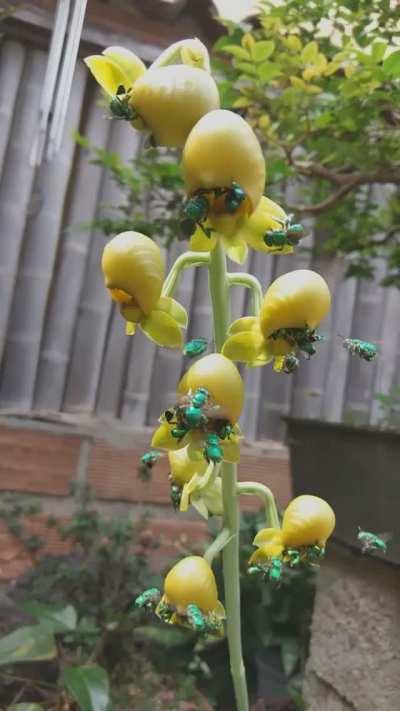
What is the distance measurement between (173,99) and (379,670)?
54 centimetres

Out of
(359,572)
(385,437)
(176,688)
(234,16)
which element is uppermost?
(234,16)

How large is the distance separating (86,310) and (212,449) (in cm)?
80

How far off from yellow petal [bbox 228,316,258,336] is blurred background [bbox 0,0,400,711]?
276mm

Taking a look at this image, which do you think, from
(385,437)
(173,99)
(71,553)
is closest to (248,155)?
(173,99)

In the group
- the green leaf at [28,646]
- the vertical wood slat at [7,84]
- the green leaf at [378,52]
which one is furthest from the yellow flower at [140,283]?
the vertical wood slat at [7,84]

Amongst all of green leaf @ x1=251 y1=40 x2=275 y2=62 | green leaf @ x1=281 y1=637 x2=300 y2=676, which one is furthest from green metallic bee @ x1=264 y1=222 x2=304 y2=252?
green leaf @ x1=281 y1=637 x2=300 y2=676

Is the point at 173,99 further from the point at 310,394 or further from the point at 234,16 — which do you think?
the point at 310,394

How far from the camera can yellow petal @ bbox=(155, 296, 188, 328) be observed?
1.00 feet

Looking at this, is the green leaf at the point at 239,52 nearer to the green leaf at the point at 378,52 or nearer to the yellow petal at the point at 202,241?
the green leaf at the point at 378,52

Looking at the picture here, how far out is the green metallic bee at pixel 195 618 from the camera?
27 centimetres

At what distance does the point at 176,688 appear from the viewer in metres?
0.74

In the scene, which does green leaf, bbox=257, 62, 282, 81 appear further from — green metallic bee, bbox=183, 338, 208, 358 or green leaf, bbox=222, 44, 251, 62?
green metallic bee, bbox=183, 338, 208, 358

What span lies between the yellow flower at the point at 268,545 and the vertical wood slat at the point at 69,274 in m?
0.69

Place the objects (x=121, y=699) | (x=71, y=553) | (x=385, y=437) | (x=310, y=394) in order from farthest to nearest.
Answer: (x=310, y=394)
(x=71, y=553)
(x=121, y=699)
(x=385, y=437)
